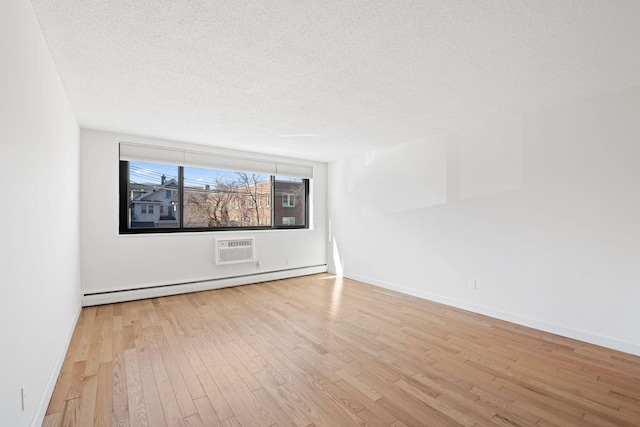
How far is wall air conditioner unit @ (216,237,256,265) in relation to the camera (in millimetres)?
4758

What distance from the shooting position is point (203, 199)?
483 cm

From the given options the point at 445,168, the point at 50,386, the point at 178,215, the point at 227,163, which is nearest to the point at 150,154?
the point at 178,215

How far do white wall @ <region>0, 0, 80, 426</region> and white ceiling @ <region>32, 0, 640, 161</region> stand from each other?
0.36 m

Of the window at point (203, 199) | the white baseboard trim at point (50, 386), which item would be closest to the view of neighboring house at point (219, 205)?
the window at point (203, 199)

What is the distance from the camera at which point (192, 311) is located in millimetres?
3648

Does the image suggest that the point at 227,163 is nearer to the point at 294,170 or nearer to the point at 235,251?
the point at 294,170

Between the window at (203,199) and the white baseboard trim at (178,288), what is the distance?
0.86 m

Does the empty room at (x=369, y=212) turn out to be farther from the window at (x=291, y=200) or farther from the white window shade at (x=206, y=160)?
the window at (x=291, y=200)

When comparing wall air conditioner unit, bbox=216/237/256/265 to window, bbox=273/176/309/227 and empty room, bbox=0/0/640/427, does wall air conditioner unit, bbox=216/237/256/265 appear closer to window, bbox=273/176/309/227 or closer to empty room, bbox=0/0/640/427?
empty room, bbox=0/0/640/427

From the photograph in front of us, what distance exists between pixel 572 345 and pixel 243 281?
14.5ft

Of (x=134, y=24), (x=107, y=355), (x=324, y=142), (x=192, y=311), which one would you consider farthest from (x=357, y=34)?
(x=192, y=311)

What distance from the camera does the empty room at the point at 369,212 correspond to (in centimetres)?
171

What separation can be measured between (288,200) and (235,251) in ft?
5.09

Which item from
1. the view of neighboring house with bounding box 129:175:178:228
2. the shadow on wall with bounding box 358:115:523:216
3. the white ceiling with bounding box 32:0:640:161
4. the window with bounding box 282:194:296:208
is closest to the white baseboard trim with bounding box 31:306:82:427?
the view of neighboring house with bounding box 129:175:178:228
